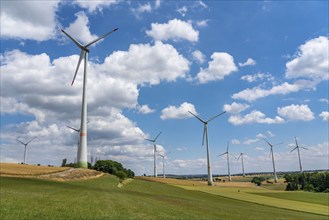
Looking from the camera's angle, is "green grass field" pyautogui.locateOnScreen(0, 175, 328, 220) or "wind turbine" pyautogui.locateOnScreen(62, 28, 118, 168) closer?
"green grass field" pyautogui.locateOnScreen(0, 175, 328, 220)

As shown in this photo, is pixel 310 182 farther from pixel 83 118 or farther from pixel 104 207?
pixel 104 207

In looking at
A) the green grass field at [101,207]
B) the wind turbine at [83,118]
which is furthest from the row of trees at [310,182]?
the green grass field at [101,207]

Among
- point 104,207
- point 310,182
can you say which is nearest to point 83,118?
point 104,207

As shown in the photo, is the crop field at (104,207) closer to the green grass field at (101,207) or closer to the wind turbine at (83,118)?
the green grass field at (101,207)

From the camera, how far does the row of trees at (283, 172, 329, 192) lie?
170 metres

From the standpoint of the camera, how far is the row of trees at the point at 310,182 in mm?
169750

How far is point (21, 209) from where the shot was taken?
76.2ft

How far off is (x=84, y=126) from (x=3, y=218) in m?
75.0

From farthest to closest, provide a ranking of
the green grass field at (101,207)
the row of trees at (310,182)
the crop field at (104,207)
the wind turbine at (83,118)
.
Answer: the row of trees at (310,182), the wind turbine at (83,118), the crop field at (104,207), the green grass field at (101,207)

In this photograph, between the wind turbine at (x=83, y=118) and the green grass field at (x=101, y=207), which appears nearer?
the green grass field at (x=101, y=207)

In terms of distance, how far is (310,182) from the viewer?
182 m

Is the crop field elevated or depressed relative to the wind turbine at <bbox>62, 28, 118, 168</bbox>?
depressed

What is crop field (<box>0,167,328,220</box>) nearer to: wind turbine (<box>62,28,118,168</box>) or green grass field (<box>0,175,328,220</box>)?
green grass field (<box>0,175,328,220</box>)

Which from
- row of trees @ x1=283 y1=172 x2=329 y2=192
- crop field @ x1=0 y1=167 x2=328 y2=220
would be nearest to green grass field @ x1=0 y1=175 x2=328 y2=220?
crop field @ x1=0 y1=167 x2=328 y2=220
